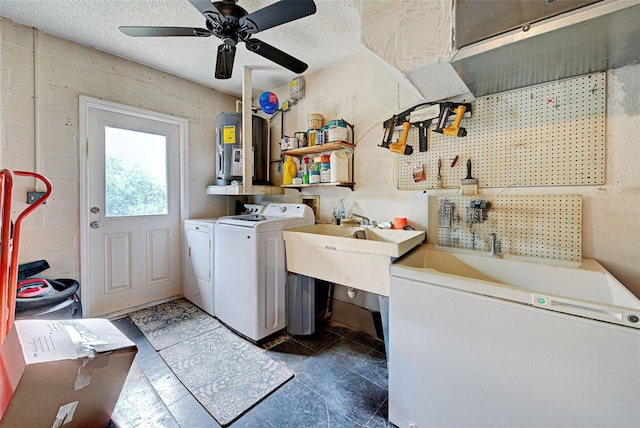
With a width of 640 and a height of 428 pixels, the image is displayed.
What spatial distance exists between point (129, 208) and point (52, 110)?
94 cm

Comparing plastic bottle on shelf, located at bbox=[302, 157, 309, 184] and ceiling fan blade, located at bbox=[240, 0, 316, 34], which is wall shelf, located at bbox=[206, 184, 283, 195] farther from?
ceiling fan blade, located at bbox=[240, 0, 316, 34]

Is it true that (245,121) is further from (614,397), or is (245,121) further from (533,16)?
(614,397)

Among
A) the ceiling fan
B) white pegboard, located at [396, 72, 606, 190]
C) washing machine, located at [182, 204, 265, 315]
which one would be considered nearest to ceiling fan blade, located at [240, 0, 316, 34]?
the ceiling fan

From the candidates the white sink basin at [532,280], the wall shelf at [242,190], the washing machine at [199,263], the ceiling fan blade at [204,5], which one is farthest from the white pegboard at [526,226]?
the washing machine at [199,263]

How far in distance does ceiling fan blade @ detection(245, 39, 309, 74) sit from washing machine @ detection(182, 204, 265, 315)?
1404 millimetres

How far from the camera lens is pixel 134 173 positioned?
8.10ft

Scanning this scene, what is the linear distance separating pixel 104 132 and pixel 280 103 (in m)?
1.70

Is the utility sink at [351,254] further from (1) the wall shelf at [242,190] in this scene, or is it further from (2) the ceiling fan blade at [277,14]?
(2) the ceiling fan blade at [277,14]

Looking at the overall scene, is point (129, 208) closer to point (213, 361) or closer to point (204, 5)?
point (213, 361)

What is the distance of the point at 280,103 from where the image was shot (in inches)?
113

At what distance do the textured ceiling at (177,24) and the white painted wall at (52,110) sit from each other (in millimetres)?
126

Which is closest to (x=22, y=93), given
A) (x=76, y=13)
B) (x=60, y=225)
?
(x=76, y=13)

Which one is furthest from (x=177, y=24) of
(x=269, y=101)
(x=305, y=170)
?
(x=305, y=170)

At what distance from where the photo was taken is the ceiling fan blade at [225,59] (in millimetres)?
1661
